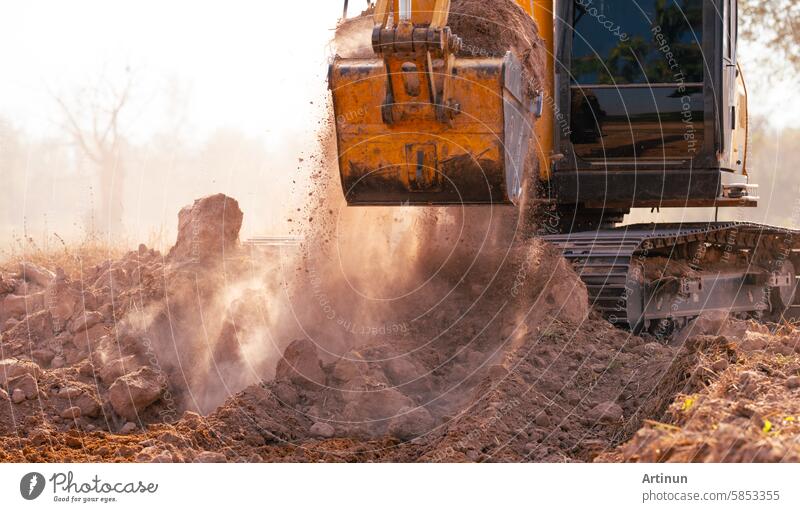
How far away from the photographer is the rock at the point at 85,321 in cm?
695

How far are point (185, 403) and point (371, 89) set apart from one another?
2.34 m

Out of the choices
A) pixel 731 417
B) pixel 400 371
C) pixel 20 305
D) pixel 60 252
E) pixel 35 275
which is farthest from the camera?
pixel 60 252

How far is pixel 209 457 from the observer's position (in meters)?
4.96

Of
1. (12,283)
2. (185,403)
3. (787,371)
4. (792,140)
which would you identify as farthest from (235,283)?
(792,140)

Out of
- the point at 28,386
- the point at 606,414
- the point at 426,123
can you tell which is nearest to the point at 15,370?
the point at 28,386

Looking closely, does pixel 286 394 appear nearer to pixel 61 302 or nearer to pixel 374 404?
pixel 374 404

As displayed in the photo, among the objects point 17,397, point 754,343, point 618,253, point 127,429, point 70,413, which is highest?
point 618,253

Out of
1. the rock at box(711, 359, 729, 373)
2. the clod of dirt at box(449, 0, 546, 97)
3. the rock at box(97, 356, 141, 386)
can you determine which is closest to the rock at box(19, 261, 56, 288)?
the rock at box(97, 356, 141, 386)

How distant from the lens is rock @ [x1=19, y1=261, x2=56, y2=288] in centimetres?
795

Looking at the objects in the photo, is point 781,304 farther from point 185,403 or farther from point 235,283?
point 185,403

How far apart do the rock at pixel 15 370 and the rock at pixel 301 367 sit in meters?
1.48

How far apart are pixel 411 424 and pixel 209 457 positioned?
126 centimetres

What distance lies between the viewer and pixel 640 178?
305 inches

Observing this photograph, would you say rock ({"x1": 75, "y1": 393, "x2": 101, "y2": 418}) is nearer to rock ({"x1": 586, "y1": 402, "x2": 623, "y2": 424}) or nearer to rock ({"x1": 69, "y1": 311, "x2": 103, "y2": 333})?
rock ({"x1": 69, "y1": 311, "x2": 103, "y2": 333})
